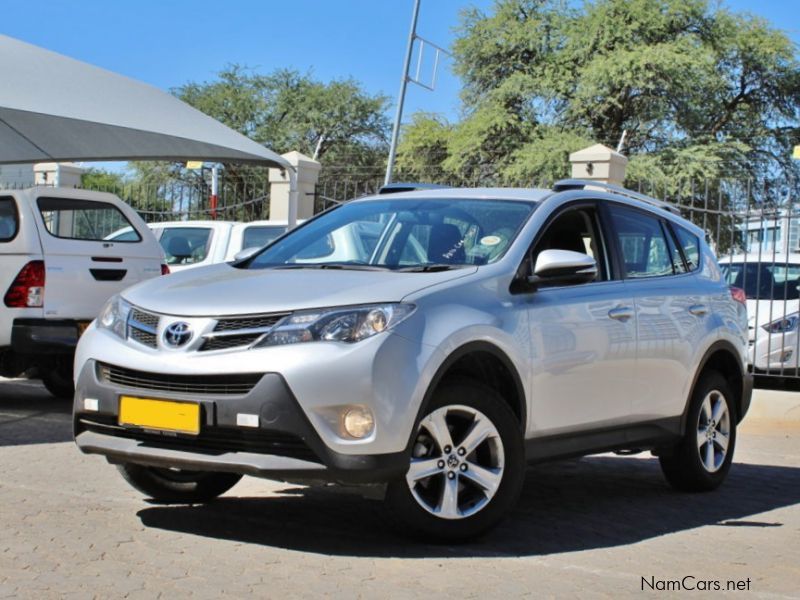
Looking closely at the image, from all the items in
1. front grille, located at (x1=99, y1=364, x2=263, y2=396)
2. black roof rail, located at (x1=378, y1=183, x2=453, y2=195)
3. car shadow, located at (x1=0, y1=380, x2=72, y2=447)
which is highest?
black roof rail, located at (x1=378, y1=183, x2=453, y2=195)

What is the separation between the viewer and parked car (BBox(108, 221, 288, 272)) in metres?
14.9

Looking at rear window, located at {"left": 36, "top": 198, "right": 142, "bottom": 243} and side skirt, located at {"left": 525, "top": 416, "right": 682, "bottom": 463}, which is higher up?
rear window, located at {"left": 36, "top": 198, "right": 142, "bottom": 243}

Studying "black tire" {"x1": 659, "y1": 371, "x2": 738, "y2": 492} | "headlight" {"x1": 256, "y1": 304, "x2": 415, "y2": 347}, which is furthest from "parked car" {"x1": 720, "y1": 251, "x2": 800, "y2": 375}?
"headlight" {"x1": 256, "y1": 304, "x2": 415, "y2": 347}

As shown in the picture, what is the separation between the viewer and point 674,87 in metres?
46.2

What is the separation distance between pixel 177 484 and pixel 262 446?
1.37 metres

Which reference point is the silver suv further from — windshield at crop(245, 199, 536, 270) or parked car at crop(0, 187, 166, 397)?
parked car at crop(0, 187, 166, 397)

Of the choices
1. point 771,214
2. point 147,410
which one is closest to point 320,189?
point 771,214

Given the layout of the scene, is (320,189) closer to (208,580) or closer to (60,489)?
(60,489)

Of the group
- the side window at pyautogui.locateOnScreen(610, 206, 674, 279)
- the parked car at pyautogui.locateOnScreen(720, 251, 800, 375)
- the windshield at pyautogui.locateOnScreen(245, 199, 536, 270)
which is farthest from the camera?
the parked car at pyautogui.locateOnScreen(720, 251, 800, 375)

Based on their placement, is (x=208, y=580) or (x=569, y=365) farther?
(x=569, y=365)

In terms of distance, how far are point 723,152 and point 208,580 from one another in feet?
148

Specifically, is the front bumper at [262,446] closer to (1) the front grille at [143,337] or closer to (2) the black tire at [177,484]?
(1) the front grille at [143,337]

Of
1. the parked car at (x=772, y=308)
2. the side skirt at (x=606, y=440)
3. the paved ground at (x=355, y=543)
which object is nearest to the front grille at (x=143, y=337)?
the paved ground at (x=355, y=543)

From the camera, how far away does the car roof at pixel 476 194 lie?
20.4 ft
